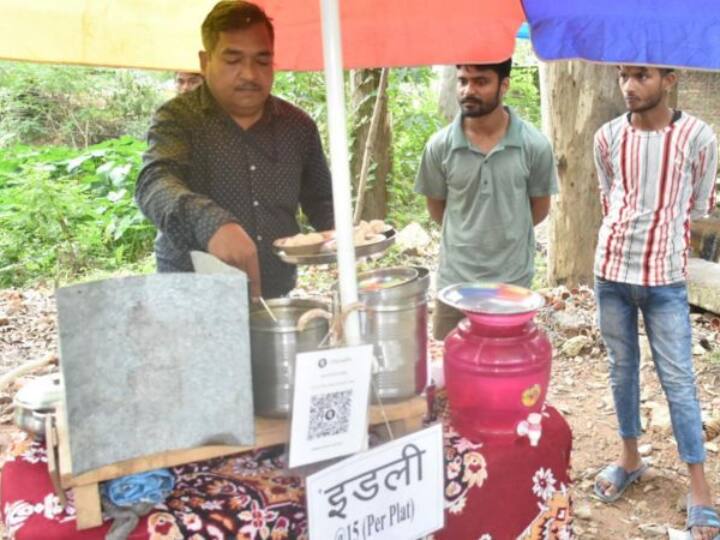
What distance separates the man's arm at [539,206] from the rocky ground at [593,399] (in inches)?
49.0

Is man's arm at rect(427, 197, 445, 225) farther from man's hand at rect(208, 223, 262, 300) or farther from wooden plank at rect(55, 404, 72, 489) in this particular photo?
wooden plank at rect(55, 404, 72, 489)

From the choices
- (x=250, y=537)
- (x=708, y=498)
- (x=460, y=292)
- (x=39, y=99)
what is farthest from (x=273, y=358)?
(x=39, y=99)

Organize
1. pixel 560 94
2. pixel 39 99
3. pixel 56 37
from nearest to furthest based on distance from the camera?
pixel 56 37 < pixel 560 94 < pixel 39 99

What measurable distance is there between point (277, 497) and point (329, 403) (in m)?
0.25

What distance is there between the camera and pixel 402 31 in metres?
3.09

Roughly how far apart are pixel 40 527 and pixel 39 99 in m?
9.76

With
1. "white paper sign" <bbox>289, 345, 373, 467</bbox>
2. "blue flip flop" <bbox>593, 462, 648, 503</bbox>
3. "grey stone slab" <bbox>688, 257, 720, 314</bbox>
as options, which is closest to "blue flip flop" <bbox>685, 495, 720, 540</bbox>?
"blue flip flop" <bbox>593, 462, 648, 503</bbox>

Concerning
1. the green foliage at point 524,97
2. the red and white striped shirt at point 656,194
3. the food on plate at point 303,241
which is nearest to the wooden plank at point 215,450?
the food on plate at point 303,241

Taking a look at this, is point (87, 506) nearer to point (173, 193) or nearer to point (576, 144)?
point (173, 193)

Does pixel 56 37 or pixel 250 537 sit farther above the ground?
pixel 56 37

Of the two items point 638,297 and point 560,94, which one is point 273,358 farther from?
point 560,94

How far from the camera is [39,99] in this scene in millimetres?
9859

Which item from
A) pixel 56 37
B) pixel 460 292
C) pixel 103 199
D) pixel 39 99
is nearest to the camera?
pixel 460 292

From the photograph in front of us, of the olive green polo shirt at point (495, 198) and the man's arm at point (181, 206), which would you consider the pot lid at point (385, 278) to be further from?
the olive green polo shirt at point (495, 198)
